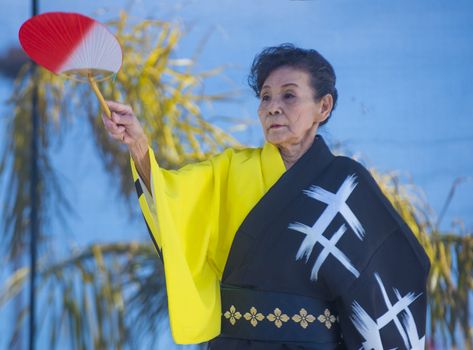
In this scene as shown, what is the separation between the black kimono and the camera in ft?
6.41

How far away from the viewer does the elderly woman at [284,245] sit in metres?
1.95

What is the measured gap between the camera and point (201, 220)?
202 centimetres

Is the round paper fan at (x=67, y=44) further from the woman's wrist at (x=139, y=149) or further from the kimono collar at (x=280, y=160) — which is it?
the kimono collar at (x=280, y=160)

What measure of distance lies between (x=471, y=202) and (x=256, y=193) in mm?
1147

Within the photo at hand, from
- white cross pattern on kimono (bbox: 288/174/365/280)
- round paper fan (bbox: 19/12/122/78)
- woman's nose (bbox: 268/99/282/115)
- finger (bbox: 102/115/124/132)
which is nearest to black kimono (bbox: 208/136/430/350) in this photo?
white cross pattern on kimono (bbox: 288/174/365/280)

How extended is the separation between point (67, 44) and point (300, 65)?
591 millimetres

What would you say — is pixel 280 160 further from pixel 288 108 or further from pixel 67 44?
pixel 67 44

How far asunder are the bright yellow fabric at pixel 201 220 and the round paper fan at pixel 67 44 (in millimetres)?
239

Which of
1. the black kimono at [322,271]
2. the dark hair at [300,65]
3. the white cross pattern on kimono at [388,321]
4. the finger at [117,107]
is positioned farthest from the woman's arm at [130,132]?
the white cross pattern on kimono at [388,321]

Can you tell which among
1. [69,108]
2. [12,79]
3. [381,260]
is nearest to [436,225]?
[381,260]

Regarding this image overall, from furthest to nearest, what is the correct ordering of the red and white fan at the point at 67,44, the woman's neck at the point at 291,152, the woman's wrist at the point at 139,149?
the woman's neck at the point at 291,152
the woman's wrist at the point at 139,149
the red and white fan at the point at 67,44

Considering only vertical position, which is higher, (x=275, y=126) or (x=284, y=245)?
(x=275, y=126)

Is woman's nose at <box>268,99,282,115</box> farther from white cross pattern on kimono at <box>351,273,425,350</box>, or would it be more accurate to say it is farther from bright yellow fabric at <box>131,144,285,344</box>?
white cross pattern on kimono at <box>351,273,425,350</box>

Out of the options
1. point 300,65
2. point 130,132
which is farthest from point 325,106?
point 130,132
